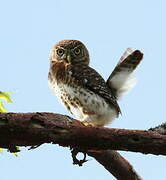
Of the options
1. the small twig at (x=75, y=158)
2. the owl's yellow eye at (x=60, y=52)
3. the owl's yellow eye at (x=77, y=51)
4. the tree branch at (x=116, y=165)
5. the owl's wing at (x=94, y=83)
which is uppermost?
the owl's yellow eye at (x=77, y=51)

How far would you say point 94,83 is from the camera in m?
6.18

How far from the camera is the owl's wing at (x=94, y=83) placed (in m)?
6.13

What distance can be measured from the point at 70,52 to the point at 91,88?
1151 mm

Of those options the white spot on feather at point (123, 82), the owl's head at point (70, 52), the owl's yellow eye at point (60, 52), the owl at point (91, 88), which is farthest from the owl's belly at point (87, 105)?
the owl's yellow eye at point (60, 52)

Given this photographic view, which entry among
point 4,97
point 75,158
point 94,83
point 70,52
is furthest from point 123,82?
point 75,158

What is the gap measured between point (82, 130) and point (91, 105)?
9.79 ft

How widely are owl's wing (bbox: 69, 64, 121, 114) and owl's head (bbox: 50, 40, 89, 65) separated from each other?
0.47 meters

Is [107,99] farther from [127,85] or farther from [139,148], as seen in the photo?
[139,148]

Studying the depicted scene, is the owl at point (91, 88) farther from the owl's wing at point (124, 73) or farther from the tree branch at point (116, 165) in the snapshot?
the tree branch at point (116, 165)

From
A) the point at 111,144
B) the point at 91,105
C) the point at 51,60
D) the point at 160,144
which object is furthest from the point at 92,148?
the point at 51,60

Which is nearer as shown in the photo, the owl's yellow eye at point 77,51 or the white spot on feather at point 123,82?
the white spot on feather at point 123,82

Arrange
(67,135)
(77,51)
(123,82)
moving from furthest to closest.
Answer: (77,51), (123,82), (67,135)

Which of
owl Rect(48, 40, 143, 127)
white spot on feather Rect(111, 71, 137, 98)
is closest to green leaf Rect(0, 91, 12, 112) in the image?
owl Rect(48, 40, 143, 127)

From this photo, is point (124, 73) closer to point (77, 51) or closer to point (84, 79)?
point (84, 79)
